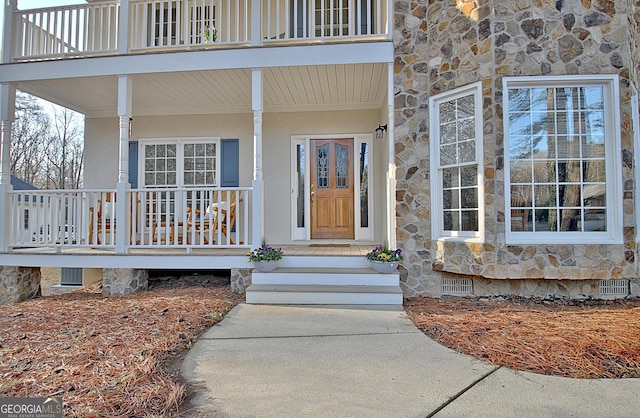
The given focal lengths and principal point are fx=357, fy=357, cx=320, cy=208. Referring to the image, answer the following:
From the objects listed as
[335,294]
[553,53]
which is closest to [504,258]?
[335,294]

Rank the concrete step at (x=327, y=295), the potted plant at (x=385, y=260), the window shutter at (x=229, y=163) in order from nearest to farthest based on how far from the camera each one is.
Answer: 1. the concrete step at (x=327, y=295)
2. the potted plant at (x=385, y=260)
3. the window shutter at (x=229, y=163)

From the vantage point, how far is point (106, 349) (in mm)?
2680

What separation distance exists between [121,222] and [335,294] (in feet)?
10.6

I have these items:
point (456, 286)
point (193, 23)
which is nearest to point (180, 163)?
point (193, 23)

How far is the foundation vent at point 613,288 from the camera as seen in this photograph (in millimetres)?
4145

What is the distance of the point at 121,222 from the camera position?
503cm

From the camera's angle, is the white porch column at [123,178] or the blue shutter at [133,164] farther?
the blue shutter at [133,164]

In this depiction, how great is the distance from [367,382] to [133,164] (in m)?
6.29

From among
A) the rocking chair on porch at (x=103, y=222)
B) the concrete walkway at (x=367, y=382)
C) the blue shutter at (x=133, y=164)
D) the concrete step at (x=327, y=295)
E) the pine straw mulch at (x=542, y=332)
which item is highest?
the blue shutter at (x=133, y=164)

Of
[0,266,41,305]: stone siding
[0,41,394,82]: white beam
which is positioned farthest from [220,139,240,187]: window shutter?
[0,266,41,305]: stone siding

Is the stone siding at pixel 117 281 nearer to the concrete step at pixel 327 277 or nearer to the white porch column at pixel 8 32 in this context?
the concrete step at pixel 327 277

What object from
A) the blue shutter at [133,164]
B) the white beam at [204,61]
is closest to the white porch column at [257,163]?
the white beam at [204,61]

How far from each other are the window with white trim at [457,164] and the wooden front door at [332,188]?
221cm

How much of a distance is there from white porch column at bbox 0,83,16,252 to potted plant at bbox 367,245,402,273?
5.28 meters
